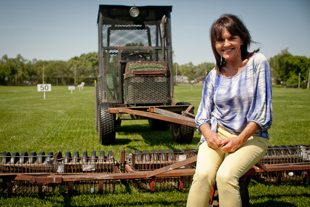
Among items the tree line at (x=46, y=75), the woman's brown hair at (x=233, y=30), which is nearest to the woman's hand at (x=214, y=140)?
the woman's brown hair at (x=233, y=30)

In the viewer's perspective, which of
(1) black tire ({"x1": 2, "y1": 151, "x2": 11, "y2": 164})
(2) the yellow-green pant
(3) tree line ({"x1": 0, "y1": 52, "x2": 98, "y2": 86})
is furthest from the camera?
(3) tree line ({"x1": 0, "y1": 52, "x2": 98, "y2": 86})

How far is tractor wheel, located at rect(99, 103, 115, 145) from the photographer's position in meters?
6.41

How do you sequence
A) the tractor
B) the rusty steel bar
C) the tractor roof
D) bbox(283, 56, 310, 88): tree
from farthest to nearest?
bbox(283, 56, 310, 88): tree
the tractor roof
the tractor
the rusty steel bar

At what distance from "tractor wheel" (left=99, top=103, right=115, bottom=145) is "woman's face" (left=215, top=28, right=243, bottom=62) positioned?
161 inches

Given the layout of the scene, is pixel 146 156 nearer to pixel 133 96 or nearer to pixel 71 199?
pixel 71 199

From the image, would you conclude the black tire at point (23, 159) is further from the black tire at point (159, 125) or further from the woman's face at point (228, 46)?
the black tire at point (159, 125)

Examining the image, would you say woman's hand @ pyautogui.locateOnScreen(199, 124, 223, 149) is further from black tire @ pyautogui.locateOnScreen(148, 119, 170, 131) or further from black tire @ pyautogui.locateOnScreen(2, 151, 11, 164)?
black tire @ pyautogui.locateOnScreen(148, 119, 170, 131)

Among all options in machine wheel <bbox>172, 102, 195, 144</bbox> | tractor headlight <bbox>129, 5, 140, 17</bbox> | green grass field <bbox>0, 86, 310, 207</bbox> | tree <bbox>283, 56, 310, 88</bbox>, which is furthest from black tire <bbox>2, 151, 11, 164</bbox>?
tree <bbox>283, 56, 310, 88</bbox>

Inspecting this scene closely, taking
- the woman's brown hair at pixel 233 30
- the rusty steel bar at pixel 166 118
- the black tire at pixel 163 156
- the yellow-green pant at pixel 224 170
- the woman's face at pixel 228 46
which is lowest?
the black tire at pixel 163 156

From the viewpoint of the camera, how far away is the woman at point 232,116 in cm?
243

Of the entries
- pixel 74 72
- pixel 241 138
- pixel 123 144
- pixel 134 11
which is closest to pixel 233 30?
pixel 241 138

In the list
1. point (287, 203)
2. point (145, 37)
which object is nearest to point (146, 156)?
point (287, 203)

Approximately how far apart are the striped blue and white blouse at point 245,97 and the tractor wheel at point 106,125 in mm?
3922

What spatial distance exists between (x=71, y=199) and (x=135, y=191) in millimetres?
802
